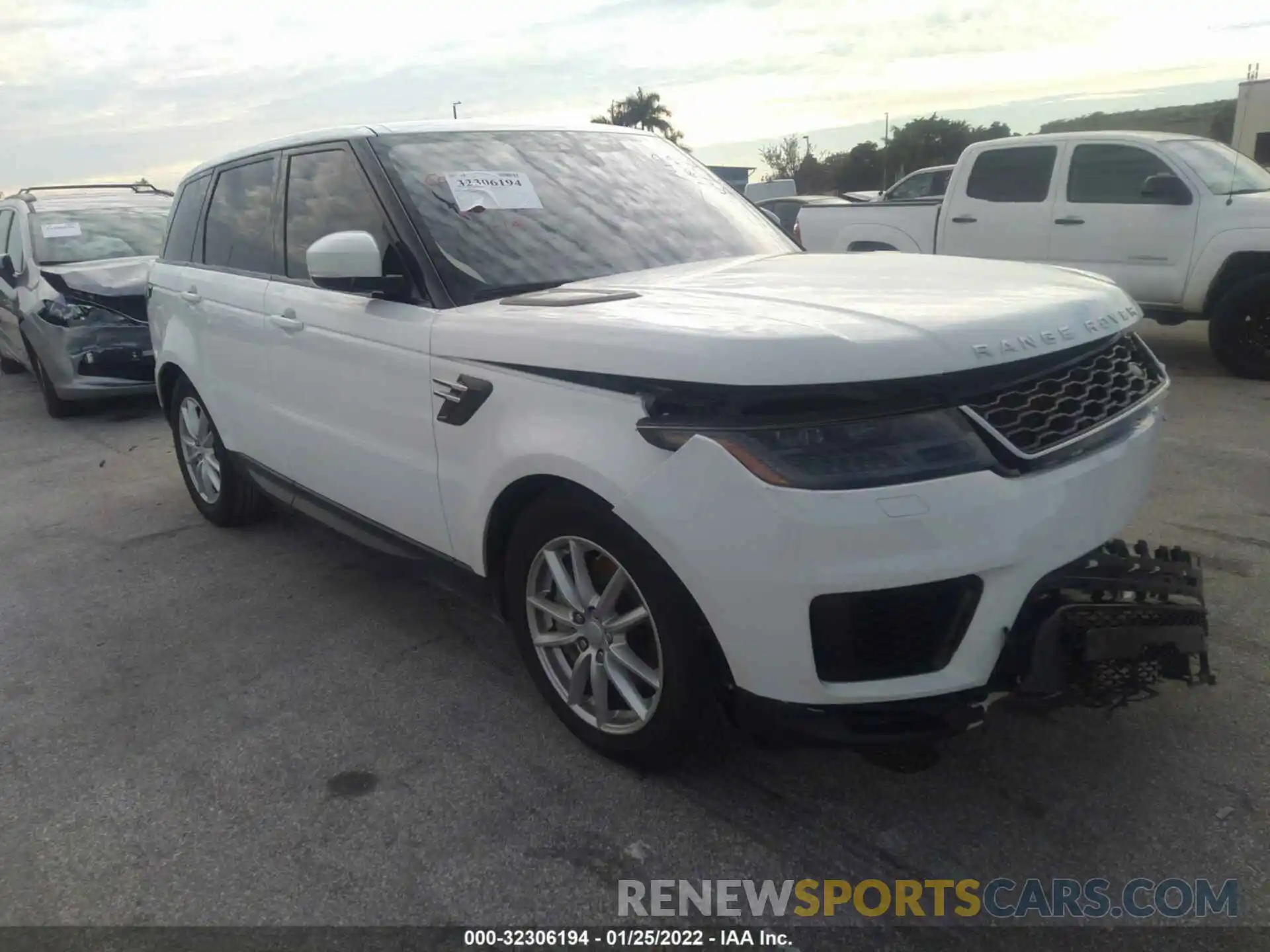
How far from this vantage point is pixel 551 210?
11.4 ft

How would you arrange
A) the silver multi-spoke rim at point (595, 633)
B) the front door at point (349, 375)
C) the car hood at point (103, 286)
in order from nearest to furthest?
the silver multi-spoke rim at point (595, 633), the front door at point (349, 375), the car hood at point (103, 286)

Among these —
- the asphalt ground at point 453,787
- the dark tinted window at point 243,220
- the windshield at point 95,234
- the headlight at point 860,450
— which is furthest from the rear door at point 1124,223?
the windshield at point 95,234

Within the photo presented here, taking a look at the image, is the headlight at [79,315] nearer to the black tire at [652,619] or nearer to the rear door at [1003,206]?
the black tire at [652,619]

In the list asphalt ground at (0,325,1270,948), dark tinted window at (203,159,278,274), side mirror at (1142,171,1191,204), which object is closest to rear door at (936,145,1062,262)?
side mirror at (1142,171,1191,204)

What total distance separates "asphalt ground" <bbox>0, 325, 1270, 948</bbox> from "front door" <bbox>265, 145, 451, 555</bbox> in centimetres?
35

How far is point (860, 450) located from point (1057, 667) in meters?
0.67

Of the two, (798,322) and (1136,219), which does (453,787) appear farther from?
(1136,219)

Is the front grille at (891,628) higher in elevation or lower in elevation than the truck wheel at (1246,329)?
higher

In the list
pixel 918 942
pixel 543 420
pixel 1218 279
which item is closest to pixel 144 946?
pixel 543 420

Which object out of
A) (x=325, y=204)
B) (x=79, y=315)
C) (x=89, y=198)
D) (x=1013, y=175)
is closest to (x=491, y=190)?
(x=325, y=204)

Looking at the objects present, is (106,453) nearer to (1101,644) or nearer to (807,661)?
(807,661)

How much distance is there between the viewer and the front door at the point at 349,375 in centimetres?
318

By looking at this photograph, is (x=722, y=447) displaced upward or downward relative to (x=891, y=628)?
upward

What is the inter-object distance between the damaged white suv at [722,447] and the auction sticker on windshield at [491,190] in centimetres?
1
